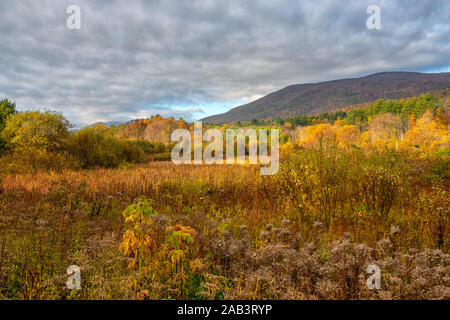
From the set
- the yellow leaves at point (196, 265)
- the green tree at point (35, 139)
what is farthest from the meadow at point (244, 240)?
the green tree at point (35, 139)

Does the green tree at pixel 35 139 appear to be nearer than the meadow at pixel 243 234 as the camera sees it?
No

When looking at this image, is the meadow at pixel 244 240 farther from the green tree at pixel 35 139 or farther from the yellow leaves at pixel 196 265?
the green tree at pixel 35 139

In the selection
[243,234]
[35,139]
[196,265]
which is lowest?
[243,234]

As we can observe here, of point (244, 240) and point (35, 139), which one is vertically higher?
point (35, 139)

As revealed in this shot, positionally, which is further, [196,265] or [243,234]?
[243,234]

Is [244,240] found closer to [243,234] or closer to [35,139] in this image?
[243,234]

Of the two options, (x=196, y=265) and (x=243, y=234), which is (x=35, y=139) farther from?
(x=196, y=265)

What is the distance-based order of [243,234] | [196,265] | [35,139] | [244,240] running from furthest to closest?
1. [35,139]
2. [243,234]
3. [244,240]
4. [196,265]

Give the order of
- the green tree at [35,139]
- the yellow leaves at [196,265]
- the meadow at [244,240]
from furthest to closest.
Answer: the green tree at [35,139], the yellow leaves at [196,265], the meadow at [244,240]

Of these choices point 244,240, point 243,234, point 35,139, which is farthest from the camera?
point 35,139

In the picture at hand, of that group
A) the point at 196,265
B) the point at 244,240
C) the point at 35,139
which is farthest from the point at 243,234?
the point at 35,139

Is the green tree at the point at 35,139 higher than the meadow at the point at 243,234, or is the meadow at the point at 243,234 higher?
the green tree at the point at 35,139
